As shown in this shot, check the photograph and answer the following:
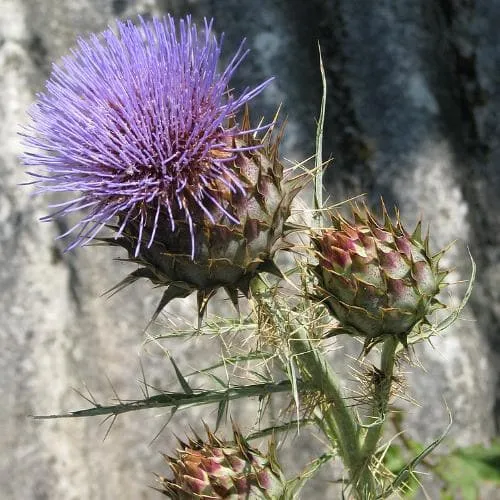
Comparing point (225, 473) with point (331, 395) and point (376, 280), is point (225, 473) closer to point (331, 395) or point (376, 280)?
point (331, 395)

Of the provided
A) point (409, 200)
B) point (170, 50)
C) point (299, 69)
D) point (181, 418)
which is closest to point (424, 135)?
Result: point (409, 200)

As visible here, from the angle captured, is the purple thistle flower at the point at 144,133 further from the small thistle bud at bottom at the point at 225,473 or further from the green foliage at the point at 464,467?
the green foliage at the point at 464,467

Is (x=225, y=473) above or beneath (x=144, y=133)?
beneath

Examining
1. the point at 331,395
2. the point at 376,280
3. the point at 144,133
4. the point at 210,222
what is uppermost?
the point at 144,133

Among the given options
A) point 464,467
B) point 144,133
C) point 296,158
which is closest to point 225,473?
point 144,133

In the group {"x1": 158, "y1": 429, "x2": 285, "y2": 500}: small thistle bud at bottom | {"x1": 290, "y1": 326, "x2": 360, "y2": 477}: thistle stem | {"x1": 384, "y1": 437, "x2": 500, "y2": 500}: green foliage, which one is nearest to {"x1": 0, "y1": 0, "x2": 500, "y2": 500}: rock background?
{"x1": 384, "y1": 437, "x2": 500, "y2": 500}: green foliage

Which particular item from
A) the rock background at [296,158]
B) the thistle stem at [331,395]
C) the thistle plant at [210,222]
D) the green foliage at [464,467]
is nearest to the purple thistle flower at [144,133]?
the thistle plant at [210,222]

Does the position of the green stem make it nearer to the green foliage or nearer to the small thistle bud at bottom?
the small thistle bud at bottom
